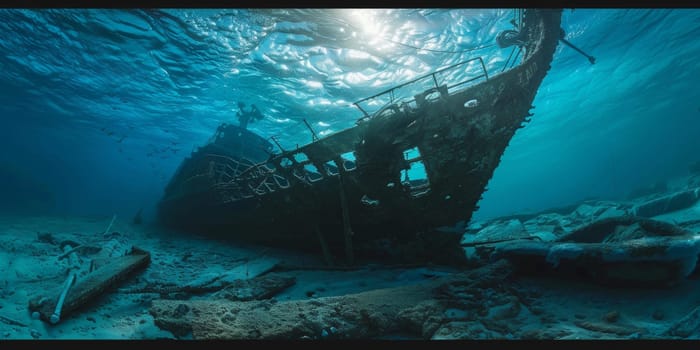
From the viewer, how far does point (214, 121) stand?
2519 cm

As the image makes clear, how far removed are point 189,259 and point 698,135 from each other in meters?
118

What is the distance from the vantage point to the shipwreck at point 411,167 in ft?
20.6

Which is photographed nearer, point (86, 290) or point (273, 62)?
point (86, 290)

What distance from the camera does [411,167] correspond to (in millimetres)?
6711

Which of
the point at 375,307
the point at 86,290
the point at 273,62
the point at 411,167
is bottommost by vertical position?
the point at 375,307

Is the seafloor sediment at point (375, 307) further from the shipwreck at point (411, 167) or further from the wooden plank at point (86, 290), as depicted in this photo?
the shipwreck at point (411, 167)

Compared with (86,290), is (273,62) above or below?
above

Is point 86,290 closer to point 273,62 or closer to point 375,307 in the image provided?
point 375,307

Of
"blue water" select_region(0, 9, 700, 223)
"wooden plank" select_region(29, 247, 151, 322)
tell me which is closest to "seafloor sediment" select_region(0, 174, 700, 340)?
"wooden plank" select_region(29, 247, 151, 322)

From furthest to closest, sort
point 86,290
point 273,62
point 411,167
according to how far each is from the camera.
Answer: point 273,62 < point 411,167 < point 86,290

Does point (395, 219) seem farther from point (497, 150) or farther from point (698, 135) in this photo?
point (698, 135)

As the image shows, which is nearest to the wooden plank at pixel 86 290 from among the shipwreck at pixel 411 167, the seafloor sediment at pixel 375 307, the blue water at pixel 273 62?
the seafloor sediment at pixel 375 307

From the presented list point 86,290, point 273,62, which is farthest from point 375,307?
point 273,62
